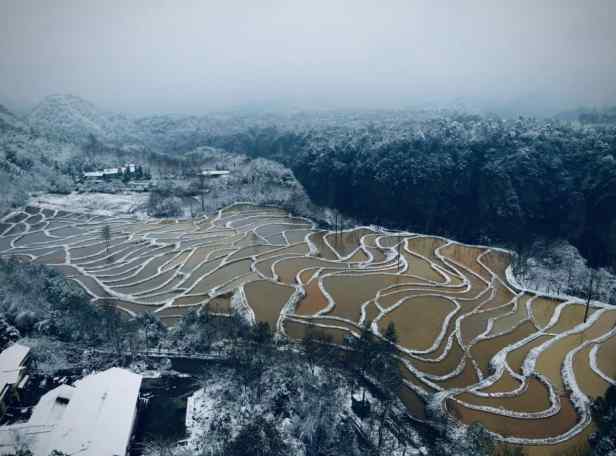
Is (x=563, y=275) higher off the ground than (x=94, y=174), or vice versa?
(x=563, y=275)

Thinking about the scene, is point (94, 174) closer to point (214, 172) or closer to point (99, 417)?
point (214, 172)

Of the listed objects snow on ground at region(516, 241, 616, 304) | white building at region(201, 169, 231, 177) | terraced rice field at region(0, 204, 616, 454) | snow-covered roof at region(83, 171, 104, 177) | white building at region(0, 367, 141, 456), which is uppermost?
white building at region(0, 367, 141, 456)

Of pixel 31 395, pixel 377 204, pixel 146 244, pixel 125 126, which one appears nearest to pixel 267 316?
pixel 31 395

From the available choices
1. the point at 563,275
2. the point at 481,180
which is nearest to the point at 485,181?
the point at 481,180

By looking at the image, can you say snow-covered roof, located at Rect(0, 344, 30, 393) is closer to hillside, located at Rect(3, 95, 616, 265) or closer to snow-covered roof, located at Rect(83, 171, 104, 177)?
hillside, located at Rect(3, 95, 616, 265)

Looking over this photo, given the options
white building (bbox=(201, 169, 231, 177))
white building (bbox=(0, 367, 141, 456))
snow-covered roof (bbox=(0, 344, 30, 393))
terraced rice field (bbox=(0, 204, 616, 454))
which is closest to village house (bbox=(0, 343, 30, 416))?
snow-covered roof (bbox=(0, 344, 30, 393))

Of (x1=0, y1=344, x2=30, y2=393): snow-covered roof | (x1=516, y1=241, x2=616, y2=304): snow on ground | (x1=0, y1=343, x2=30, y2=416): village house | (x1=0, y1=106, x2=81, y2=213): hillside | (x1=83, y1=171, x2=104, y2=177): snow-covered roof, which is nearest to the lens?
(x1=0, y1=343, x2=30, y2=416): village house

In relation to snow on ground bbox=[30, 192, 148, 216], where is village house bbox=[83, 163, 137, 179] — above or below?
above

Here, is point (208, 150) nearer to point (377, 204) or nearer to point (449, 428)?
point (377, 204)
